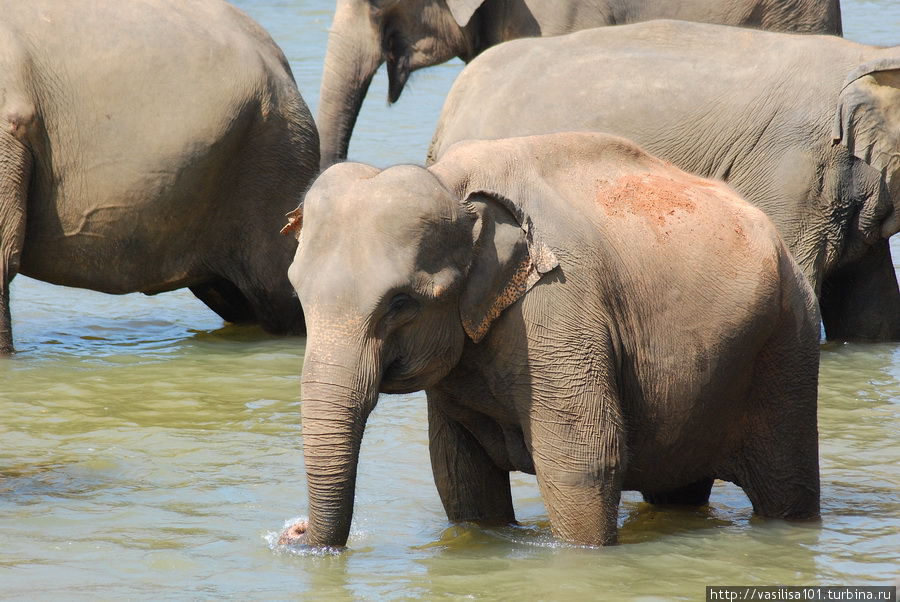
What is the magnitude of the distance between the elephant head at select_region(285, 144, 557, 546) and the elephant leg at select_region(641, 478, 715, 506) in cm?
118

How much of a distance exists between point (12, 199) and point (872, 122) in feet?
11.7

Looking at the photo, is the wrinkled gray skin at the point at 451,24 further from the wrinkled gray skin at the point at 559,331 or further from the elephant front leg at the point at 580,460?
the elephant front leg at the point at 580,460

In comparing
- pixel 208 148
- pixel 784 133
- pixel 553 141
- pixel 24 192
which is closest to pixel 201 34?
pixel 208 148

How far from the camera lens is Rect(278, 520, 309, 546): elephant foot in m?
Result: 4.39

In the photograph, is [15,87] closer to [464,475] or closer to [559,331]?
[464,475]

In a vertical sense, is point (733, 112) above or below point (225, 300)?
above

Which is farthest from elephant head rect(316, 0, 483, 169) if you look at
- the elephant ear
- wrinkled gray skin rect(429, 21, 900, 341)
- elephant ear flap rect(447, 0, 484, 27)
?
the elephant ear

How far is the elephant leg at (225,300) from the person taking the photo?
788cm

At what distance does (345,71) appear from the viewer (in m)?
9.20

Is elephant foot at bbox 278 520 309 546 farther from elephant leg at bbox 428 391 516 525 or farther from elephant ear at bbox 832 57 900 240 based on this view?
elephant ear at bbox 832 57 900 240

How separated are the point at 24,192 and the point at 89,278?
0.55 meters

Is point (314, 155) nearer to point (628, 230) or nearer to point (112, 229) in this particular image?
point (112, 229)

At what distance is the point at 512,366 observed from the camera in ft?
13.9

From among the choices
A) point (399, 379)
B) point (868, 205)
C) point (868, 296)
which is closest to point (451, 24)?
point (868, 296)
